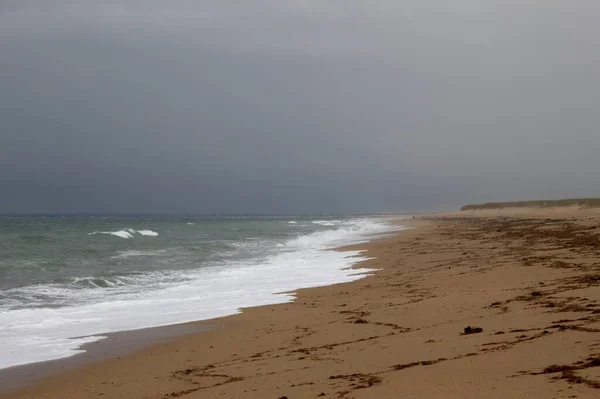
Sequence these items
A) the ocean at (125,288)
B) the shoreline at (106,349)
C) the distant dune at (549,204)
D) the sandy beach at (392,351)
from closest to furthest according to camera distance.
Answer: the sandy beach at (392,351) → the shoreline at (106,349) → the ocean at (125,288) → the distant dune at (549,204)

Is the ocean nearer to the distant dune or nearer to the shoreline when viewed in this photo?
the shoreline

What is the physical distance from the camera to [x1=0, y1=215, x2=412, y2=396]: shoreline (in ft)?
22.3

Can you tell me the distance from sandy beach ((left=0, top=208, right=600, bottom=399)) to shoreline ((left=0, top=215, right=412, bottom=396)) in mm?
148

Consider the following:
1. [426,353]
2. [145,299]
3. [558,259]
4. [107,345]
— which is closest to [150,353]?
[107,345]

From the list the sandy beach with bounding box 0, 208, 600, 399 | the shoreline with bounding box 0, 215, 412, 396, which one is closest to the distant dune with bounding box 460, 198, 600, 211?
the sandy beach with bounding box 0, 208, 600, 399

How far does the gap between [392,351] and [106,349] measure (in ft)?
14.5

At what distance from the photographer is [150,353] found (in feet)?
25.6

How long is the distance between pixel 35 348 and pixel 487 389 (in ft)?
22.7

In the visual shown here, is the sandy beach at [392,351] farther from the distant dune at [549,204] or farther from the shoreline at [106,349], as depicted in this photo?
the distant dune at [549,204]

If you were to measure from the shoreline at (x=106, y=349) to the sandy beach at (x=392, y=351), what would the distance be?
0.15 meters

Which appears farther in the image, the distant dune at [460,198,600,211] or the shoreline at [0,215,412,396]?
the distant dune at [460,198,600,211]

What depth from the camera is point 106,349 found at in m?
8.20

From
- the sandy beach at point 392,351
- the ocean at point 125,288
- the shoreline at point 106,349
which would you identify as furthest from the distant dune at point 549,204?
the shoreline at point 106,349

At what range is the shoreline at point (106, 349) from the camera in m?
6.80
